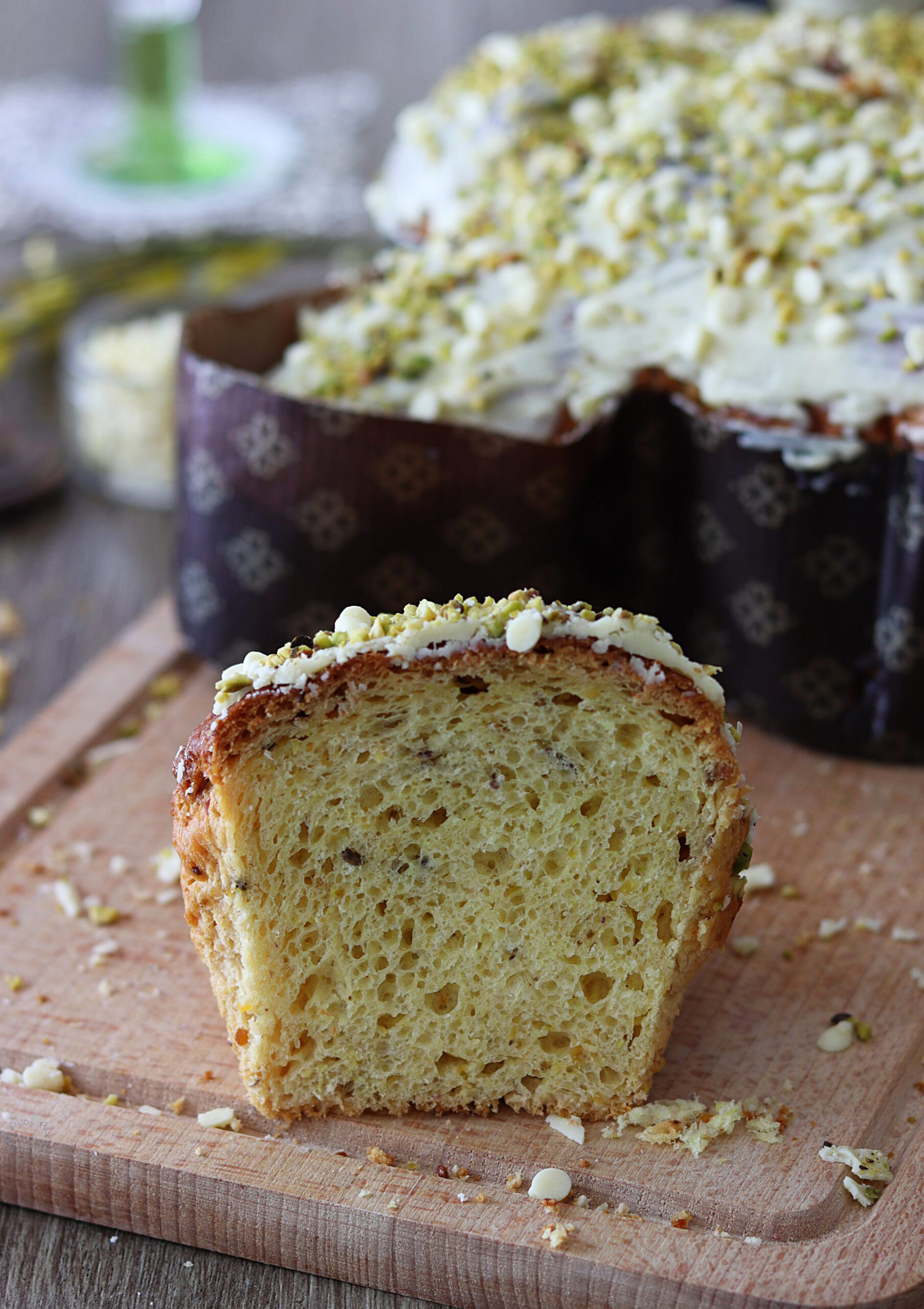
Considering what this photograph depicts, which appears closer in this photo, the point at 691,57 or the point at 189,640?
the point at 189,640

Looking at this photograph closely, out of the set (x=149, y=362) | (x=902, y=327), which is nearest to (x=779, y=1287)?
(x=902, y=327)

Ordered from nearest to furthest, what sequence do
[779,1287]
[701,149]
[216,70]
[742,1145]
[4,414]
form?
[779,1287] → [742,1145] → [701,149] → [4,414] → [216,70]

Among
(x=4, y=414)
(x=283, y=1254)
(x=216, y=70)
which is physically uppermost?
(x=216, y=70)

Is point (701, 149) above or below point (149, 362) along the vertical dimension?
above

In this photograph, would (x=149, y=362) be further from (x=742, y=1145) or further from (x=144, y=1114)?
(x=742, y=1145)

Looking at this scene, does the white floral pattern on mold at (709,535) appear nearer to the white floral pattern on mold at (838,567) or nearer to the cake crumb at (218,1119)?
the white floral pattern on mold at (838,567)

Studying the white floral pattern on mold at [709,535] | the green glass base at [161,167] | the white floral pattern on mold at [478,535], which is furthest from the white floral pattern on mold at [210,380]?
the green glass base at [161,167]

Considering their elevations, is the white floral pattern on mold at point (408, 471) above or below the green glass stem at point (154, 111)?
below

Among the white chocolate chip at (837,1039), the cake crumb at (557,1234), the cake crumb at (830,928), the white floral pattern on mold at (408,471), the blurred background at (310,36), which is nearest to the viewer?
the cake crumb at (557,1234)
